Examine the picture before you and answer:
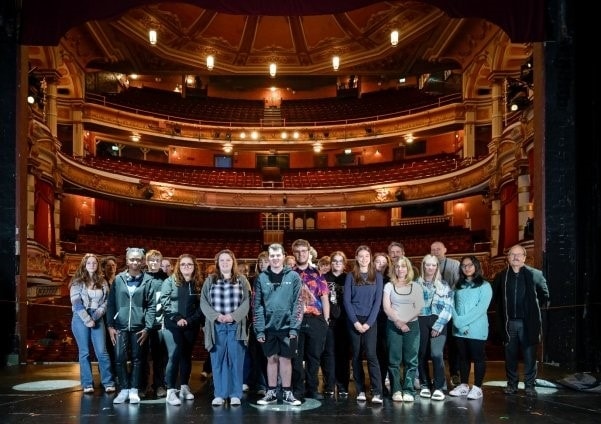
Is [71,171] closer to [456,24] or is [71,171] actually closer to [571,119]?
[456,24]

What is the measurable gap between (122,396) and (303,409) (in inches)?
63.5

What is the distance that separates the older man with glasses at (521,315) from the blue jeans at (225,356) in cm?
255

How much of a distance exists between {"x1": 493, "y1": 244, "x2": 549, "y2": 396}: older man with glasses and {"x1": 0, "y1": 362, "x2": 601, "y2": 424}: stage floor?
0.24m

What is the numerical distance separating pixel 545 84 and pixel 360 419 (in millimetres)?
5199

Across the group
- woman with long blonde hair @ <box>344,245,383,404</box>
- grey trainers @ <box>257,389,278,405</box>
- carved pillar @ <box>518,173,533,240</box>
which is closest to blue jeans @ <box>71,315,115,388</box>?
grey trainers @ <box>257,389,278,405</box>

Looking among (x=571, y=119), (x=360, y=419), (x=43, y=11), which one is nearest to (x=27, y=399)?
(x=360, y=419)

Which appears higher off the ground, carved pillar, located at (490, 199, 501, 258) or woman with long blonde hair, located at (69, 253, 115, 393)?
carved pillar, located at (490, 199, 501, 258)

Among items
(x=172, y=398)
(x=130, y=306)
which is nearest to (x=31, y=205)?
(x=130, y=306)

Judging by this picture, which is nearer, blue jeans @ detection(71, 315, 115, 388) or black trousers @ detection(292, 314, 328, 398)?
black trousers @ detection(292, 314, 328, 398)

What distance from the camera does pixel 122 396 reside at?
5.11 meters

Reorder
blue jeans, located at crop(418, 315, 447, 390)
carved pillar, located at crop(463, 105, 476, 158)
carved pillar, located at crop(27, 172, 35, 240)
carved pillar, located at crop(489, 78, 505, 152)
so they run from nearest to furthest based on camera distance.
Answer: blue jeans, located at crop(418, 315, 447, 390) < carved pillar, located at crop(27, 172, 35, 240) < carved pillar, located at crop(489, 78, 505, 152) < carved pillar, located at crop(463, 105, 476, 158)

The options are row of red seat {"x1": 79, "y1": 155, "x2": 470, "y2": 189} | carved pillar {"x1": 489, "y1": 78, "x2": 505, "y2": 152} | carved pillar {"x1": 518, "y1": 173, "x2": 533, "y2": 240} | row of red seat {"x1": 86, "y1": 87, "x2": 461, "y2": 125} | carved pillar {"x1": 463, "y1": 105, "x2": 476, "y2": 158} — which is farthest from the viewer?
row of red seat {"x1": 86, "y1": 87, "x2": 461, "y2": 125}

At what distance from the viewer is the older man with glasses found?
217 inches

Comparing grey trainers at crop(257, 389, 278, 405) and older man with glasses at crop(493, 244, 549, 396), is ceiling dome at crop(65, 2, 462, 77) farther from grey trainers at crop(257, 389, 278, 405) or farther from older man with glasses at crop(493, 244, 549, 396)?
grey trainers at crop(257, 389, 278, 405)
